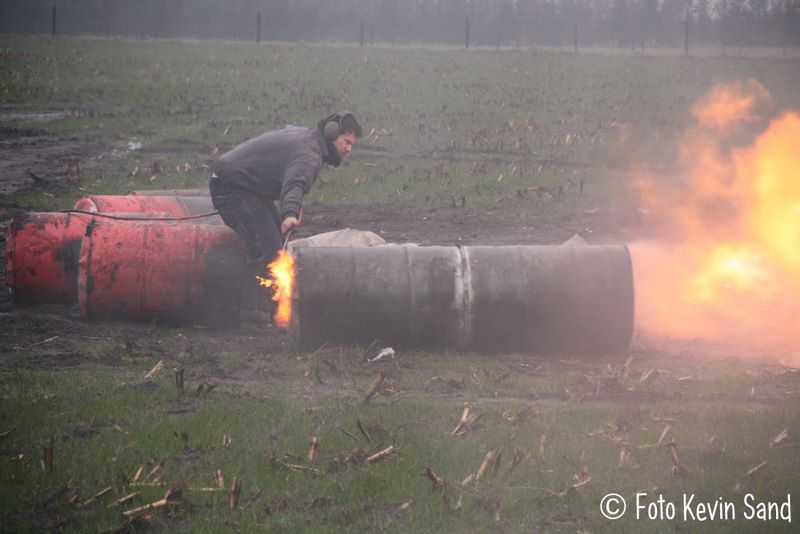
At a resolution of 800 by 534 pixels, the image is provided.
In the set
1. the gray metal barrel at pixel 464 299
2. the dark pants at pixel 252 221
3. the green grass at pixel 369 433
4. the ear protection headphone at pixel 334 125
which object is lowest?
the green grass at pixel 369 433

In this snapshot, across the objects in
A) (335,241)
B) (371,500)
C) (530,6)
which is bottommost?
(371,500)

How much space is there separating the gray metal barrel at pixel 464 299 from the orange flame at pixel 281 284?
1.07ft

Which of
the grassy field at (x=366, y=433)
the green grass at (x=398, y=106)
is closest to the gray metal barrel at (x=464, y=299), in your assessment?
the grassy field at (x=366, y=433)

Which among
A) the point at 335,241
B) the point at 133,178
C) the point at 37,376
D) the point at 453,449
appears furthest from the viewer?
the point at 133,178

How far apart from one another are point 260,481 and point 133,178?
12.0 m

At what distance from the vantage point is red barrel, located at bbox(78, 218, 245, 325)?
29.2 ft

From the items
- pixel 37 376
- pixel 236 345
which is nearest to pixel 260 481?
pixel 37 376

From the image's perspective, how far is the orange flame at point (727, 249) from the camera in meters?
10.2

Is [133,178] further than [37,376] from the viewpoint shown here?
Yes

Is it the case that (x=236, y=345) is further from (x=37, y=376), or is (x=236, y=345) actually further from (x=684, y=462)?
(x=684, y=462)

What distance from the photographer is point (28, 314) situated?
912 centimetres

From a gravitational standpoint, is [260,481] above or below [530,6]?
below

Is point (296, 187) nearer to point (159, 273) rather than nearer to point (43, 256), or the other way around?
point (159, 273)

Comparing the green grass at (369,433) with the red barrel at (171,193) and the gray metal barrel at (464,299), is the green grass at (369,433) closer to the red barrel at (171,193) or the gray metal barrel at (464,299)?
the gray metal barrel at (464,299)
